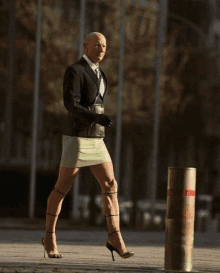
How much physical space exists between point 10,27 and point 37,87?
128cm

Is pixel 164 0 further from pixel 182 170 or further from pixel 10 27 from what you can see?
pixel 182 170

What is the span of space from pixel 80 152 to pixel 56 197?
0.45 m

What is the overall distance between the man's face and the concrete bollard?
1223mm

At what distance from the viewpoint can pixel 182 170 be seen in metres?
6.62

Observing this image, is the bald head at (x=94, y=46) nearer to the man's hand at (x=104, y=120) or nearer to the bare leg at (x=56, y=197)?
the man's hand at (x=104, y=120)

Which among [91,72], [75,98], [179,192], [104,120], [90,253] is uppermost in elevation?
[91,72]

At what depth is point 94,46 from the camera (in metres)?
7.07

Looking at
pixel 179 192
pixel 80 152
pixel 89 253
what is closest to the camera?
pixel 179 192

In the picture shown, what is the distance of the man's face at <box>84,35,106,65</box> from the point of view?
7.05 meters

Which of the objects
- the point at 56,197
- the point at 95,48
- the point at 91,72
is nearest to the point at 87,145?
the point at 56,197

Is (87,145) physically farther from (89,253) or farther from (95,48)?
(89,253)

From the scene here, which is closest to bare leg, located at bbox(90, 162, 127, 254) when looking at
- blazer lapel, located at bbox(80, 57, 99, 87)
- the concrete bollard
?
the concrete bollard

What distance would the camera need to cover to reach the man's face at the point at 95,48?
7.05 metres

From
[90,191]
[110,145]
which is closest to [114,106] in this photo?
[110,145]
